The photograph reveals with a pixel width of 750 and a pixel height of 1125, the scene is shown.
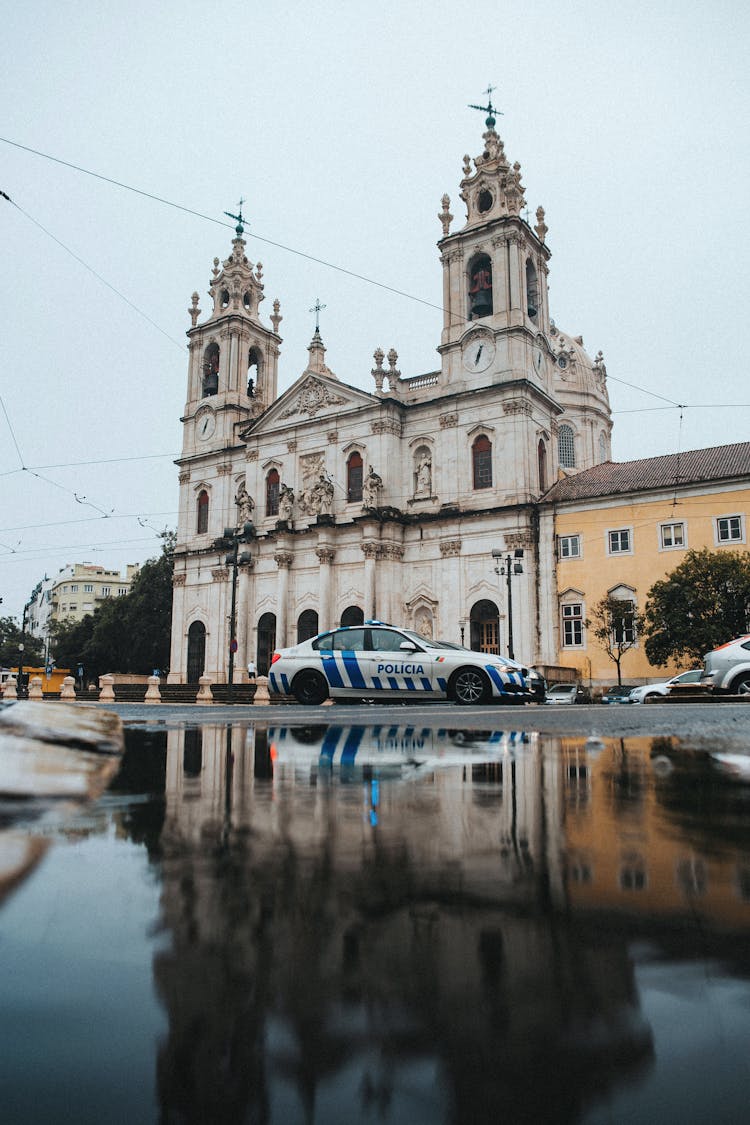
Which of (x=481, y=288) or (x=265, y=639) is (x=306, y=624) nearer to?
(x=265, y=639)

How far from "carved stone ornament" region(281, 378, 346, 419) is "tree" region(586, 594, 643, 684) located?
1727 cm

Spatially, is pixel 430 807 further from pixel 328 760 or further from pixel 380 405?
pixel 380 405

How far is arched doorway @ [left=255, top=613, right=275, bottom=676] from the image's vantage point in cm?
3894

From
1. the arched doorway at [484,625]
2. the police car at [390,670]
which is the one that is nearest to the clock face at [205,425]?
the arched doorway at [484,625]

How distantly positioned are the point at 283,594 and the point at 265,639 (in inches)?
112

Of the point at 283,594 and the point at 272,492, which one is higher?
the point at 272,492

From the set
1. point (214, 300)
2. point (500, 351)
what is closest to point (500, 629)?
point (500, 351)

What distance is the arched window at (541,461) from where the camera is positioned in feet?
112

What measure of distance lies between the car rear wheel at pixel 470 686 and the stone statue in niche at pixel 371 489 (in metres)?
23.8

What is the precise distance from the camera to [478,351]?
35031mm

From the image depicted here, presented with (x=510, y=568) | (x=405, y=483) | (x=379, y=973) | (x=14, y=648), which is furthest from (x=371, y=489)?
(x=14, y=648)

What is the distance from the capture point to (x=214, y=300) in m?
46.7

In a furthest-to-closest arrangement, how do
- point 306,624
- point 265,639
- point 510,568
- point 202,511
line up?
1. point 202,511
2. point 265,639
3. point 306,624
4. point 510,568

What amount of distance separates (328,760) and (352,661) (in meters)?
9.17
